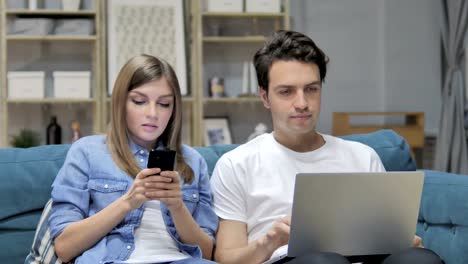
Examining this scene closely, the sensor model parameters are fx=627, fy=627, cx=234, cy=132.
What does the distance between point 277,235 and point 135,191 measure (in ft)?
1.15

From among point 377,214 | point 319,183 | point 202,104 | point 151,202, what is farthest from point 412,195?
point 202,104

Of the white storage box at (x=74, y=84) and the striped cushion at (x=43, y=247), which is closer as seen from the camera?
the striped cushion at (x=43, y=247)

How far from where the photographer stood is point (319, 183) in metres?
1.31

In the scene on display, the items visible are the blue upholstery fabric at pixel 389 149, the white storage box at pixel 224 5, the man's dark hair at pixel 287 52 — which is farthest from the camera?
the white storage box at pixel 224 5

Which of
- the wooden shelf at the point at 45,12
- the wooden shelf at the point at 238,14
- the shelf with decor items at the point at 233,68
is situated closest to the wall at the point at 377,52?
the shelf with decor items at the point at 233,68

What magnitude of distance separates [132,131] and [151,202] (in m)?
0.20

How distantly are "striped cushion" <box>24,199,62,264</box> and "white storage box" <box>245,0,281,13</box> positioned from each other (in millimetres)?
3086

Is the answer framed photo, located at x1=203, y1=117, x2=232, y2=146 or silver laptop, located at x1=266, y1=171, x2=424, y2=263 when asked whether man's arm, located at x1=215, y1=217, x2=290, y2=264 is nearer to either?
silver laptop, located at x1=266, y1=171, x2=424, y2=263

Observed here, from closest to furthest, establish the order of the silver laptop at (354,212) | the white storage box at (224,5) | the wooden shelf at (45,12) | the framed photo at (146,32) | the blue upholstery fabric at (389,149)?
the silver laptop at (354,212) < the blue upholstery fabric at (389,149) < the wooden shelf at (45,12) < the framed photo at (146,32) < the white storage box at (224,5)

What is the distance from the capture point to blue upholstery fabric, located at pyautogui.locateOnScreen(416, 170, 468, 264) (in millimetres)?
1705

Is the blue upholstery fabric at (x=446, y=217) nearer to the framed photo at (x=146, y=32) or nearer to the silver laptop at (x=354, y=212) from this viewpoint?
the silver laptop at (x=354, y=212)

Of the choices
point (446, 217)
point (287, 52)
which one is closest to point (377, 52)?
point (446, 217)

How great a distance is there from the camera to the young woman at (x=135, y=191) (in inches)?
59.1

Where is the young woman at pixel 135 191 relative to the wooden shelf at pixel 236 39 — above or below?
below
